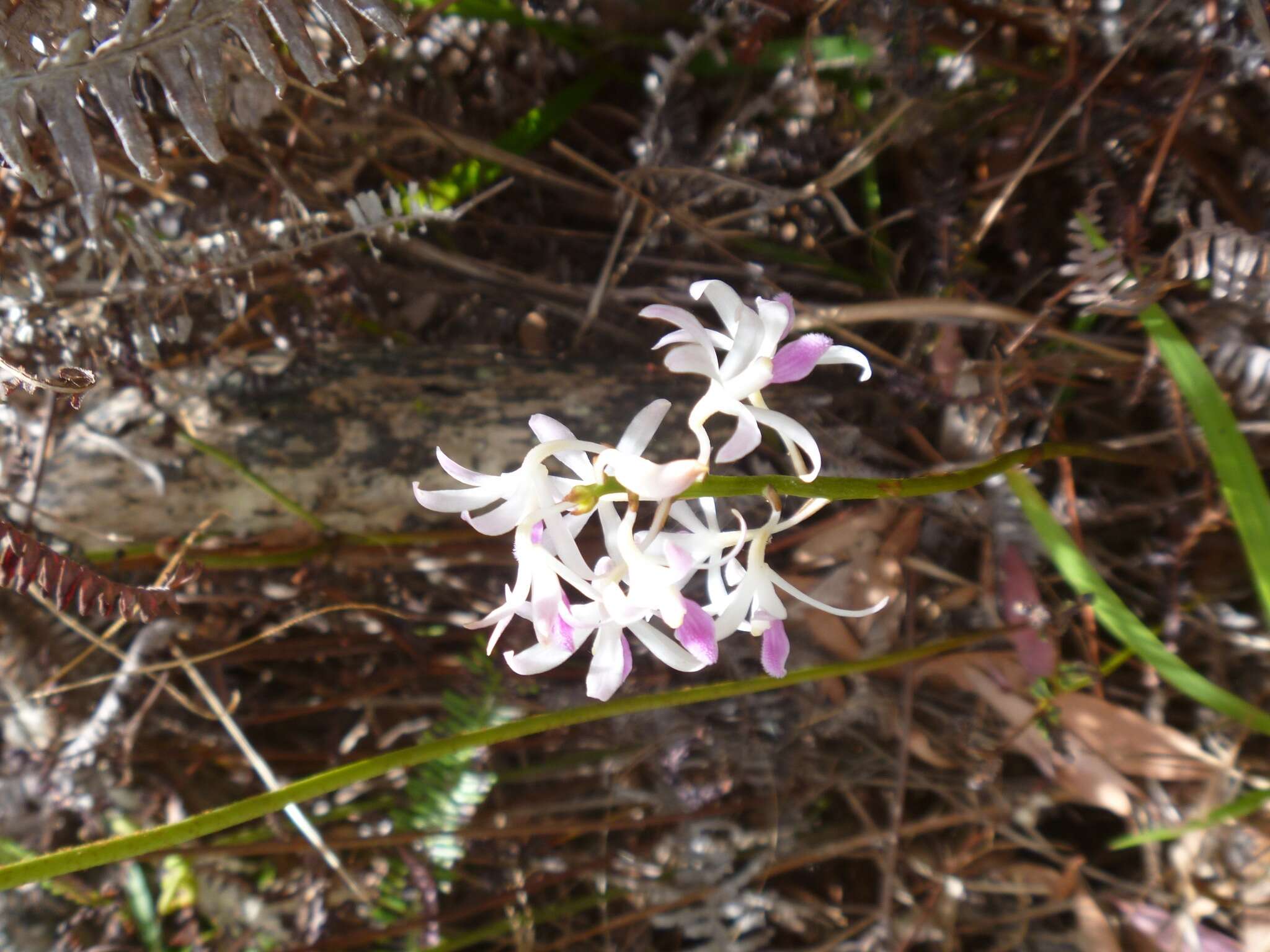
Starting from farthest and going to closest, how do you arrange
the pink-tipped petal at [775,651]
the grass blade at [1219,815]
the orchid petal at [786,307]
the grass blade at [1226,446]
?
1. the grass blade at [1219,815]
2. the grass blade at [1226,446]
3. the pink-tipped petal at [775,651]
4. the orchid petal at [786,307]

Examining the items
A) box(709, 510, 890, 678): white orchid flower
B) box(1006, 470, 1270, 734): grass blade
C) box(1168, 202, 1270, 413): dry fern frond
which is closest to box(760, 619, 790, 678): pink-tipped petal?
box(709, 510, 890, 678): white orchid flower

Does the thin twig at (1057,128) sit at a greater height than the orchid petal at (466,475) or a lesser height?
greater

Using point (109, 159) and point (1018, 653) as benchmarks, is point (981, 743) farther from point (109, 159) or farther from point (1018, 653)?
point (109, 159)

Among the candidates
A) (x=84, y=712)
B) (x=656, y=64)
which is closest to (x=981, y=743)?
(x=656, y=64)

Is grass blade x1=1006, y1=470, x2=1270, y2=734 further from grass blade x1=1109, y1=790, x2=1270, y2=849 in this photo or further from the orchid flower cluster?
the orchid flower cluster

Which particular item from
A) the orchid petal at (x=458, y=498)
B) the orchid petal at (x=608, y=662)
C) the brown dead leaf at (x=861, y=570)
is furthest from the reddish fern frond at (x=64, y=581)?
the brown dead leaf at (x=861, y=570)

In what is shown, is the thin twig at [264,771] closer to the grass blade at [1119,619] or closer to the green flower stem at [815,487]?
the green flower stem at [815,487]
